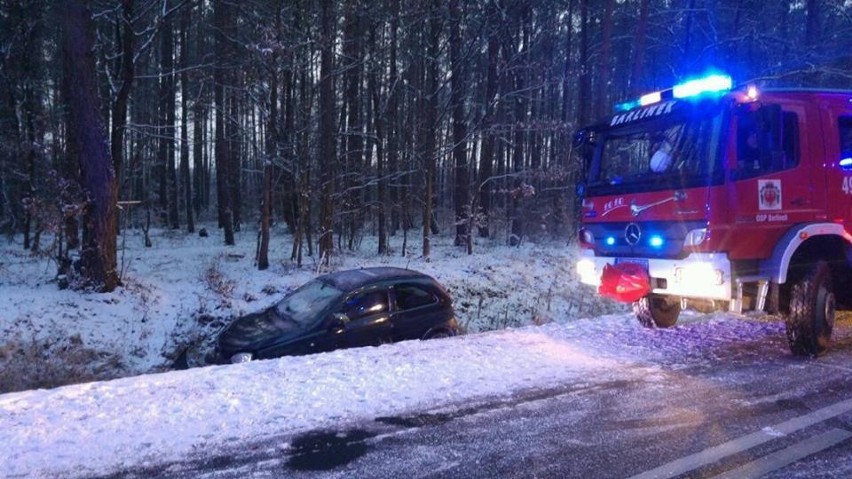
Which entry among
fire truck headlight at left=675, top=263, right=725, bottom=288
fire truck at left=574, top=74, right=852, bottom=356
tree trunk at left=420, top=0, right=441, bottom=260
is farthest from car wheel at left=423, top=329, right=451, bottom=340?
tree trunk at left=420, top=0, right=441, bottom=260

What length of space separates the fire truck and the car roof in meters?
3.39

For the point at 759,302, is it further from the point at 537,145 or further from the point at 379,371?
the point at 537,145

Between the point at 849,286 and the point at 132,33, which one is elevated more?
the point at 132,33

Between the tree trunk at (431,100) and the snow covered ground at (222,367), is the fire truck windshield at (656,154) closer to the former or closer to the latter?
the snow covered ground at (222,367)

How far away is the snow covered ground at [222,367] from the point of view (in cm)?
448

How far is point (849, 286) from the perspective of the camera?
7434 millimetres

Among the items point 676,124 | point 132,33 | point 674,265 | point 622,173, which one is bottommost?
point 674,265

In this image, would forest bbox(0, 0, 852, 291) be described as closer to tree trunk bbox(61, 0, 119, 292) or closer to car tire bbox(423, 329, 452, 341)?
tree trunk bbox(61, 0, 119, 292)

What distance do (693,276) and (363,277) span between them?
5041mm

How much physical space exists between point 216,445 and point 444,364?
8.76 feet

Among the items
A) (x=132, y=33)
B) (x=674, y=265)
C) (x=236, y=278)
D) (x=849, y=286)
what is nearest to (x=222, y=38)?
(x=132, y=33)

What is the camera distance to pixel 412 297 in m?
9.43

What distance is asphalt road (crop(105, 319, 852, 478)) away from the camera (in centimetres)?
392

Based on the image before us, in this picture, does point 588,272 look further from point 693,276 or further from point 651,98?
point 651,98
